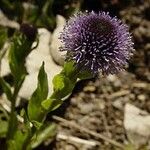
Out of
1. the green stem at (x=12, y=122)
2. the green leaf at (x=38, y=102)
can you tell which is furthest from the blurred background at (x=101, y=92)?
the green leaf at (x=38, y=102)

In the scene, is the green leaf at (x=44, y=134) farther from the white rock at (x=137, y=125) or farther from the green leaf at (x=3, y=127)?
the white rock at (x=137, y=125)

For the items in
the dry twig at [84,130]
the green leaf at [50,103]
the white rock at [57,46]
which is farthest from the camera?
the white rock at [57,46]

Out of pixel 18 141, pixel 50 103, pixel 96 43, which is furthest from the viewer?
pixel 18 141

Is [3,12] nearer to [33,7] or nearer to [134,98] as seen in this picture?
[33,7]

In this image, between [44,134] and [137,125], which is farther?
[137,125]

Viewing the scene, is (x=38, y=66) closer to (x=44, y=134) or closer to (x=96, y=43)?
(x=44, y=134)

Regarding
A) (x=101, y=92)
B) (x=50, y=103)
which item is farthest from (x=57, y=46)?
(x=50, y=103)

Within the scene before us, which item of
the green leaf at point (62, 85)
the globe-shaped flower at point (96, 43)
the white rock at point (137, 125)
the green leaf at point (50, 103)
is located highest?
the globe-shaped flower at point (96, 43)
